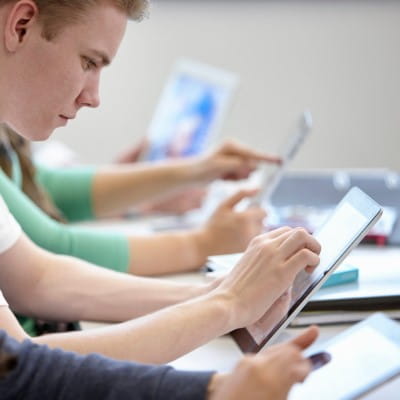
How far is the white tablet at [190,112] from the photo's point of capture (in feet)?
6.14

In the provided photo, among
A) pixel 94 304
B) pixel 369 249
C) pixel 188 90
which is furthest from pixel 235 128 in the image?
pixel 94 304

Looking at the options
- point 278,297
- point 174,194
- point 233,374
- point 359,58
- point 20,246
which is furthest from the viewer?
point 359,58

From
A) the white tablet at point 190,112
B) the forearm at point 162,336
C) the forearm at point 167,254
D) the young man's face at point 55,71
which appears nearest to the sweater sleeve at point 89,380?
the forearm at point 162,336

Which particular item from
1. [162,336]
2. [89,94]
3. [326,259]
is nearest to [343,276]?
[326,259]

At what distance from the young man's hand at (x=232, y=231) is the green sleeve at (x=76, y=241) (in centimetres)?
14

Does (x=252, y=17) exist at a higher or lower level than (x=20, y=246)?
higher

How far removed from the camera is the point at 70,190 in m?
1.76

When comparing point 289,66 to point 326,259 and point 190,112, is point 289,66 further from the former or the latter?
point 326,259

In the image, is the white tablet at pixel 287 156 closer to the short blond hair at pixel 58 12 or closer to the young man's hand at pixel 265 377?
the short blond hair at pixel 58 12

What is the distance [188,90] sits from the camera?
1941mm

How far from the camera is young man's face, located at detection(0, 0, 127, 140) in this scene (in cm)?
88

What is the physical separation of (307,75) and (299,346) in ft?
6.70

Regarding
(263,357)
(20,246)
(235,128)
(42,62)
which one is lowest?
(235,128)

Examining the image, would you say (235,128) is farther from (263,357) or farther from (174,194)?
(263,357)
